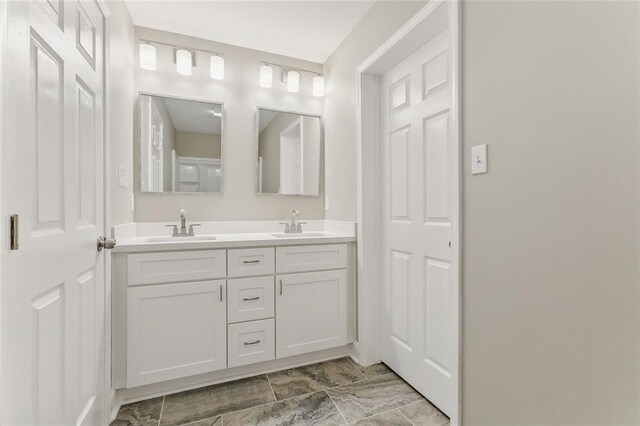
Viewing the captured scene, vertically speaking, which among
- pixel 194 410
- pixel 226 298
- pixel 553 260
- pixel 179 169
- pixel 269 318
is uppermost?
pixel 179 169

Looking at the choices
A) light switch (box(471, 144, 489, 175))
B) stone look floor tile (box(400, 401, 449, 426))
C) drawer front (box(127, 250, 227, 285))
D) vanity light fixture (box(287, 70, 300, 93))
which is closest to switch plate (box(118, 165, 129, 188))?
drawer front (box(127, 250, 227, 285))

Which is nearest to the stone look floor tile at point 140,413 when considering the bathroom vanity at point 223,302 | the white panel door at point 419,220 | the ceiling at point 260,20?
the bathroom vanity at point 223,302

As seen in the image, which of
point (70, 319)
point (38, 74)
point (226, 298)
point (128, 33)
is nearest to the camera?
point (38, 74)

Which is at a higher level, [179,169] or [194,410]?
[179,169]

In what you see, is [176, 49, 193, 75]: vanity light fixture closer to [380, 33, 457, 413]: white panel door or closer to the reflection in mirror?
the reflection in mirror

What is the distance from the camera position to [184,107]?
2.26m

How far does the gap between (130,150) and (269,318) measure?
1.42m

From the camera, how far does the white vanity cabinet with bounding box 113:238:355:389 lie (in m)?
1.60

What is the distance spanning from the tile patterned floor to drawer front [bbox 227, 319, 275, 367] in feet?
0.47

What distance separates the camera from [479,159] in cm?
115

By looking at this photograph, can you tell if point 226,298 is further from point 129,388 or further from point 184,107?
point 184,107

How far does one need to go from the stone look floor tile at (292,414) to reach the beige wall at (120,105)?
46.8 inches

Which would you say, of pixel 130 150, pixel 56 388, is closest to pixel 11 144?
pixel 56 388

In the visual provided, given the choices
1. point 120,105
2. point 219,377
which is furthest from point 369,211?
point 120,105
